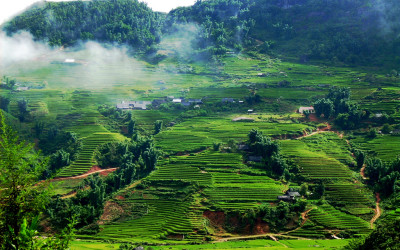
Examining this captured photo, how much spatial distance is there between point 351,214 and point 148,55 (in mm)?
75671

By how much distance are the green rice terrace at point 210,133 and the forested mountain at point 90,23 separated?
691mm

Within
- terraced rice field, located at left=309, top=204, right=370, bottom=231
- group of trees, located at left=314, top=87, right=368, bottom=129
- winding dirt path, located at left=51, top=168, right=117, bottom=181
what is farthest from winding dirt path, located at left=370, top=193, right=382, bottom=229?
winding dirt path, located at left=51, top=168, right=117, bottom=181

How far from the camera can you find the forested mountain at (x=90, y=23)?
103875 millimetres

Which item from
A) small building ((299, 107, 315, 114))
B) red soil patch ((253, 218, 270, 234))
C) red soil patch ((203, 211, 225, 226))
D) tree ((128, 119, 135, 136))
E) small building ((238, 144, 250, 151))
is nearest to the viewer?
red soil patch ((253, 218, 270, 234))

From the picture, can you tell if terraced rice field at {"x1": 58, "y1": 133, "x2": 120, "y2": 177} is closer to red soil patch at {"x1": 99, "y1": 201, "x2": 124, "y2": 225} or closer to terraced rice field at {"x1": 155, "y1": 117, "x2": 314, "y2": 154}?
terraced rice field at {"x1": 155, "y1": 117, "x2": 314, "y2": 154}

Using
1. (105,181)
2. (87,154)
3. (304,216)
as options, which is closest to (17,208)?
(304,216)

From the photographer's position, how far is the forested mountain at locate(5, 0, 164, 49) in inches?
4090

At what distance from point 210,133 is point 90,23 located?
6632cm

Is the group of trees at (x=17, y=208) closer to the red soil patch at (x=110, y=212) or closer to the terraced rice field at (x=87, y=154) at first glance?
the red soil patch at (x=110, y=212)

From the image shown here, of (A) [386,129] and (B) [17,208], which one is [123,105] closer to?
(A) [386,129]

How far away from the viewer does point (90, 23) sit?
111 m

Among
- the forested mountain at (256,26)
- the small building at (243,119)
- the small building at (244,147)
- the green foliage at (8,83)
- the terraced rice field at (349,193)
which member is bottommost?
the terraced rice field at (349,193)

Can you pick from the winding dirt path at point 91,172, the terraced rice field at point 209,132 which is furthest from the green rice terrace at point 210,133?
the winding dirt path at point 91,172

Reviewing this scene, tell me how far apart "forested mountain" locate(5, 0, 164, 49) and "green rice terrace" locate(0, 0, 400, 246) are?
69 centimetres
